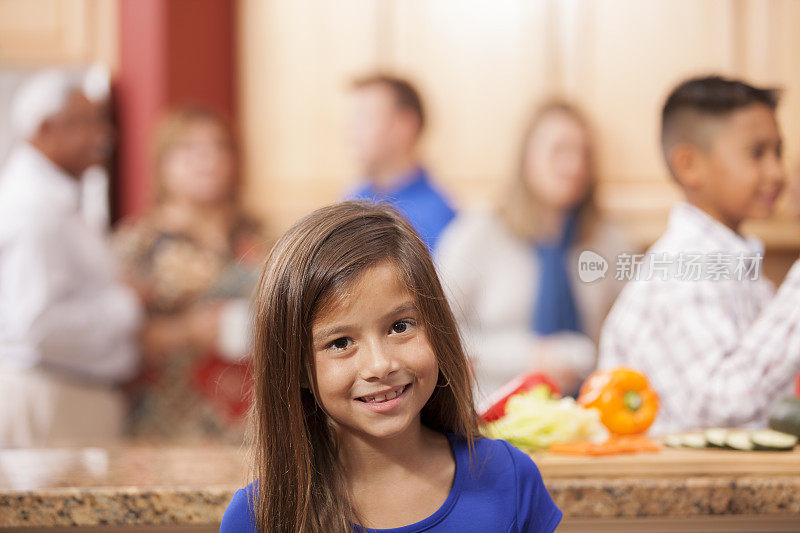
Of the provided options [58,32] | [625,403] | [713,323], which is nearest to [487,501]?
[625,403]

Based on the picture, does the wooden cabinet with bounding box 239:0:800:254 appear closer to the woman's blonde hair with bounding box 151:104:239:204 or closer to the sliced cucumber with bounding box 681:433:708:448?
the woman's blonde hair with bounding box 151:104:239:204

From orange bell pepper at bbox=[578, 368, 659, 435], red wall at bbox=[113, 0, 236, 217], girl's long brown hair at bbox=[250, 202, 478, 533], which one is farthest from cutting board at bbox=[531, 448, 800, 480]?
red wall at bbox=[113, 0, 236, 217]

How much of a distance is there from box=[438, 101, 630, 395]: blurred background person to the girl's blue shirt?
1138 millimetres

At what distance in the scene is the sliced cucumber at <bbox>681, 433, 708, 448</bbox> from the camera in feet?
3.78

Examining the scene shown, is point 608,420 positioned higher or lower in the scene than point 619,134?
lower

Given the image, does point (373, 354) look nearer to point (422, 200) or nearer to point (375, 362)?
point (375, 362)

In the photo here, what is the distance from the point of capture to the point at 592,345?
1563 millimetres

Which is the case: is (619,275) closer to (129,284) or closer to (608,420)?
(608,420)

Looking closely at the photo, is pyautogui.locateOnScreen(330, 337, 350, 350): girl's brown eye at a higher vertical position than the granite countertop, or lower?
higher

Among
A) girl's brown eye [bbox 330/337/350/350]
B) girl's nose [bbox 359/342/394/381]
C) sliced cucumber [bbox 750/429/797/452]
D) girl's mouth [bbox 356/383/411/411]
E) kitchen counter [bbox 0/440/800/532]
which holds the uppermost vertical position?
girl's brown eye [bbox 330/337/350/350]

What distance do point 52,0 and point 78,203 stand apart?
0.76 metres

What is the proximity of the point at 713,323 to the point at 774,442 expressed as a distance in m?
0.18

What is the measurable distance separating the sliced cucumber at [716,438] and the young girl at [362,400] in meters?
0.35

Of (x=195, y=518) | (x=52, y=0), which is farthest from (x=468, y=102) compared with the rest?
(x=195, y=518)
